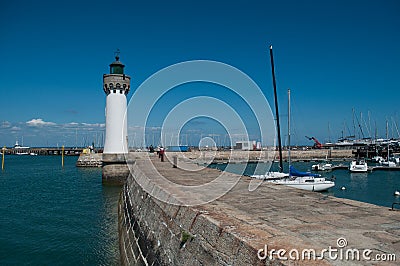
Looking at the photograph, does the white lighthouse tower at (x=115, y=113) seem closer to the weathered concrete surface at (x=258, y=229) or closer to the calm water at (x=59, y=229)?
the calm water at (x=59, y=229)

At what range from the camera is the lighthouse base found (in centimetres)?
2514

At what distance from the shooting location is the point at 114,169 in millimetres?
25359

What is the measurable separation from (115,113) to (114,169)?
4.72m

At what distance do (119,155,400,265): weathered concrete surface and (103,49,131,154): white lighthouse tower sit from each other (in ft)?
61.8

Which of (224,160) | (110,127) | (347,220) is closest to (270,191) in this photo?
(347,220)

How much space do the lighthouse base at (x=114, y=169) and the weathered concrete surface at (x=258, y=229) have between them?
18013 millimetres

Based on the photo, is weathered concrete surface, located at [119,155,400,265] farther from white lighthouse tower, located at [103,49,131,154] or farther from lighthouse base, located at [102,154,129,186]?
white lighthouse tower, located at [103,49,131,154]

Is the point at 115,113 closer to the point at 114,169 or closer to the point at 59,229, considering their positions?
the point at 114,169

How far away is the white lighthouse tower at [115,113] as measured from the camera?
25719 mm

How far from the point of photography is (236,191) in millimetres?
8109

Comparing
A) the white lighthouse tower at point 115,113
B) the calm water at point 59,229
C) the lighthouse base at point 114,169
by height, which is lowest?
the calm water at point 59,229

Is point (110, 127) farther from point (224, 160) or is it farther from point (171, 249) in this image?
point (224, 160)

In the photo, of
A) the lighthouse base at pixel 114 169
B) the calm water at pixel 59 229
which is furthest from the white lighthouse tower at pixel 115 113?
the calm water at pixel 59 229

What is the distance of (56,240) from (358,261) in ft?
36.4
